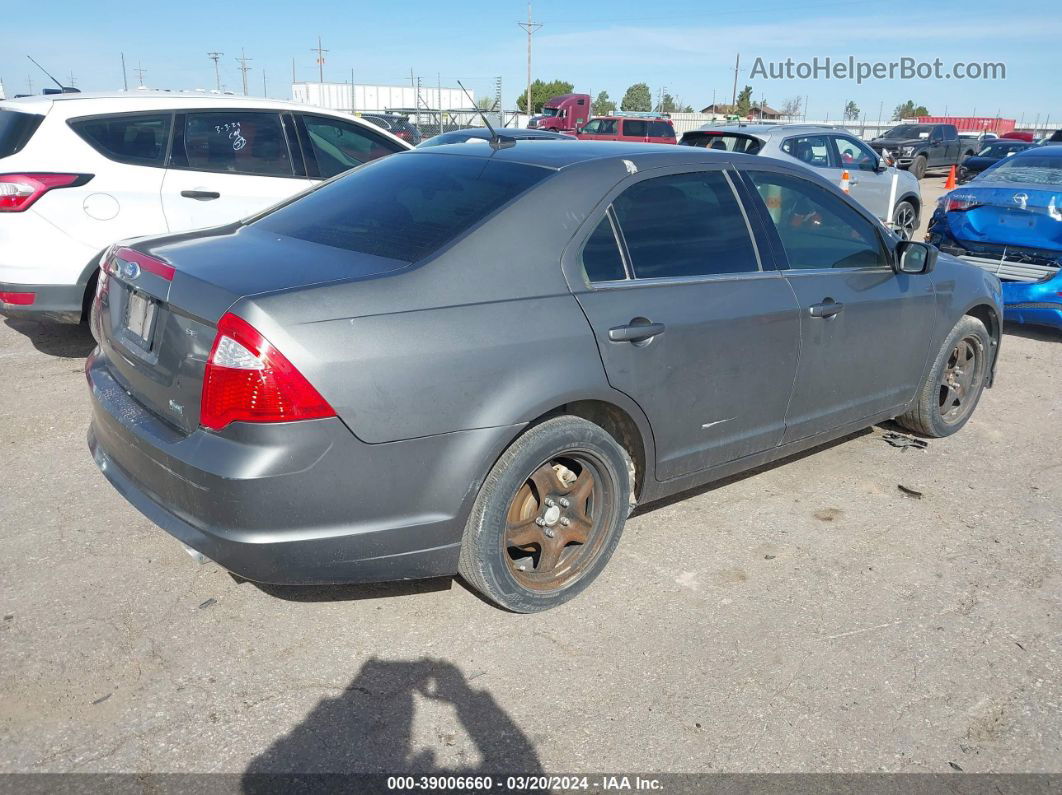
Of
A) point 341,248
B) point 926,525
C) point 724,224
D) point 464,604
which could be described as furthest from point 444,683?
→ point 926,525

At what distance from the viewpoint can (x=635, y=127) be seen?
77.3 feet

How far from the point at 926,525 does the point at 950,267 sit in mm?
1593

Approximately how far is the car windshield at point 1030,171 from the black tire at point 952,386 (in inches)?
139

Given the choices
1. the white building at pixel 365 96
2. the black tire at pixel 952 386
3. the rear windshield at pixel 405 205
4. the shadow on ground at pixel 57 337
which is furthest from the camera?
the white building at pixel 365 96

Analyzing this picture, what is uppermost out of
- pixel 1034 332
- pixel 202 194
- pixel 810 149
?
pixel 810 149

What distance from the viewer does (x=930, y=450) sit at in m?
5.05

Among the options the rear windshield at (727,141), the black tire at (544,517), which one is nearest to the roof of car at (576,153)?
the black tire at (544,517)

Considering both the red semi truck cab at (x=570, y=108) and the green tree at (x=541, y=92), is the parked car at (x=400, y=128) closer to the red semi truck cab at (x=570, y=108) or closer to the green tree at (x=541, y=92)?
the red semi truck cab at (x=570, y=108)

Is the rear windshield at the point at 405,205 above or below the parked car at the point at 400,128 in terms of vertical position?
below

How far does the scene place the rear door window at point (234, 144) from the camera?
608 centimetres

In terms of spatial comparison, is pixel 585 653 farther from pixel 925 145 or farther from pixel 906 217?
pixel 925 145

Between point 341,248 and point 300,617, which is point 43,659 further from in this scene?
point 341,248

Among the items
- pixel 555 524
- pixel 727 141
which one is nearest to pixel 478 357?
pixel 555 524

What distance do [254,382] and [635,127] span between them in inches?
887
